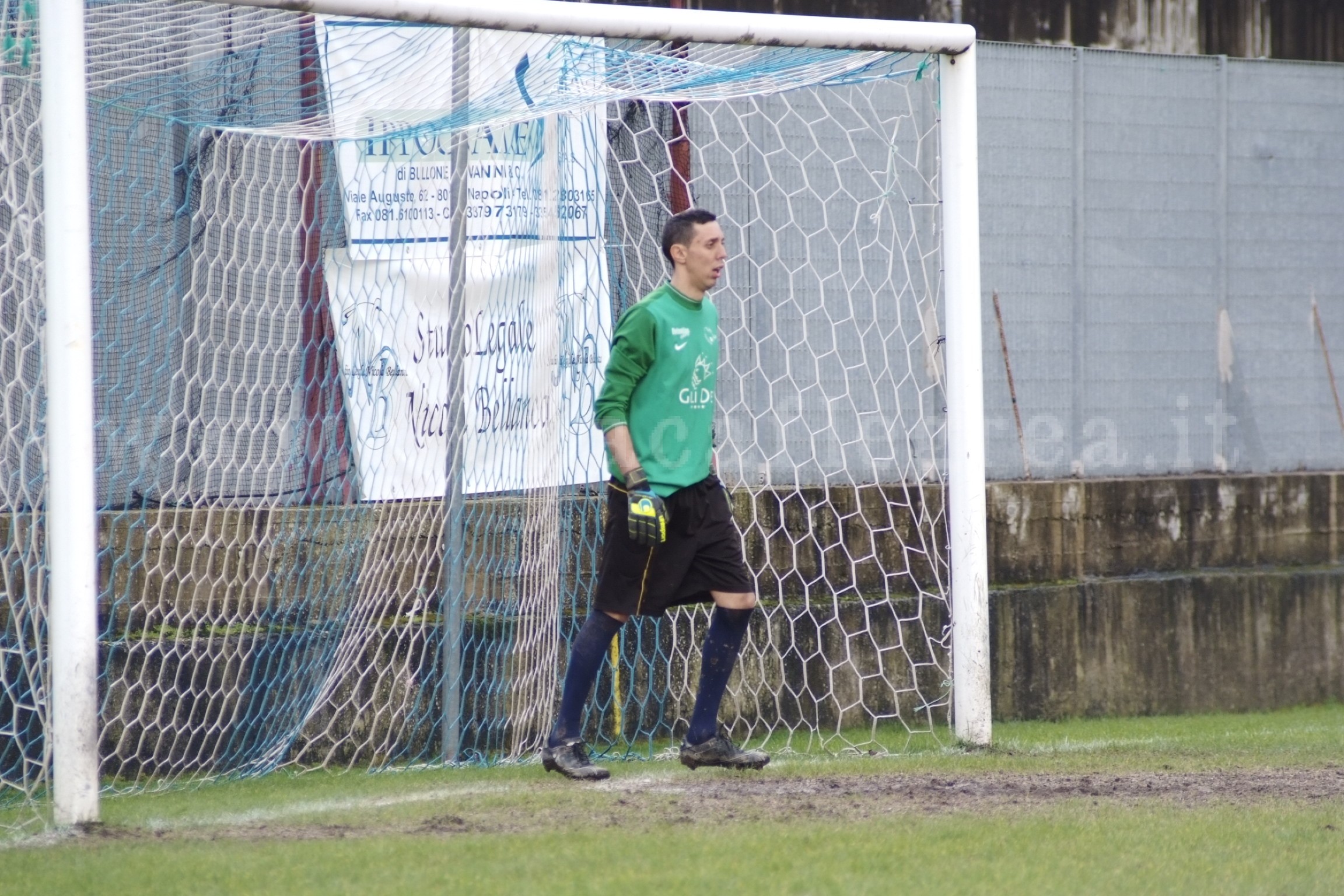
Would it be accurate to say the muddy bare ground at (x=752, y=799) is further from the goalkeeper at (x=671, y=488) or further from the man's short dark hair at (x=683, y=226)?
the man's short dark hair at (x=683, y=226)

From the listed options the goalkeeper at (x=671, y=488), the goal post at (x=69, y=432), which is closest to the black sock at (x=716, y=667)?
the goalkeeper at (x=671, y=488)

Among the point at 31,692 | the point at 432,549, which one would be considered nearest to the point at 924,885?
the point at 31,692

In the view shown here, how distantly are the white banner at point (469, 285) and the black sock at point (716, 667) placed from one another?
1.25 metres

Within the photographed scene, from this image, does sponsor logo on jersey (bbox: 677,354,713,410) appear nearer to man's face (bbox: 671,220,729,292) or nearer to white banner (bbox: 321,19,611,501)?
→ man's face (bbox: 671,220,729,292)

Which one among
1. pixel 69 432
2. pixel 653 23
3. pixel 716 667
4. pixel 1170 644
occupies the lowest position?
pixel 1170 644

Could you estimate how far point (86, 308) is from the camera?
5.07 m

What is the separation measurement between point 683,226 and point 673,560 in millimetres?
1137

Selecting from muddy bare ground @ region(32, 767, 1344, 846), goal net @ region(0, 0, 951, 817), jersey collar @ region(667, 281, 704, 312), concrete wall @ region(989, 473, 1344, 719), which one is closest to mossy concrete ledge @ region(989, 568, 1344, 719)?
concrete wall @ region(989, 473, 1344, 719)

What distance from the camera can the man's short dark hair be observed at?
5805 millimetres

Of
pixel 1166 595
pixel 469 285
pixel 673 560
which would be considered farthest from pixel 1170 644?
pixel 469 285

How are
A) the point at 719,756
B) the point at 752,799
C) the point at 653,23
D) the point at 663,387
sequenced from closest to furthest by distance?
the point at 752,799, the point at 663,387, the point at 719,756, the point at 653,23

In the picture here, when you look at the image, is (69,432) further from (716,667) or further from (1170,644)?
(1170,644)

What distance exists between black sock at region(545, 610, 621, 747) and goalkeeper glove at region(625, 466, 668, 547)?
1.32ft

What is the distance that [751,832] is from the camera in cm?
467
